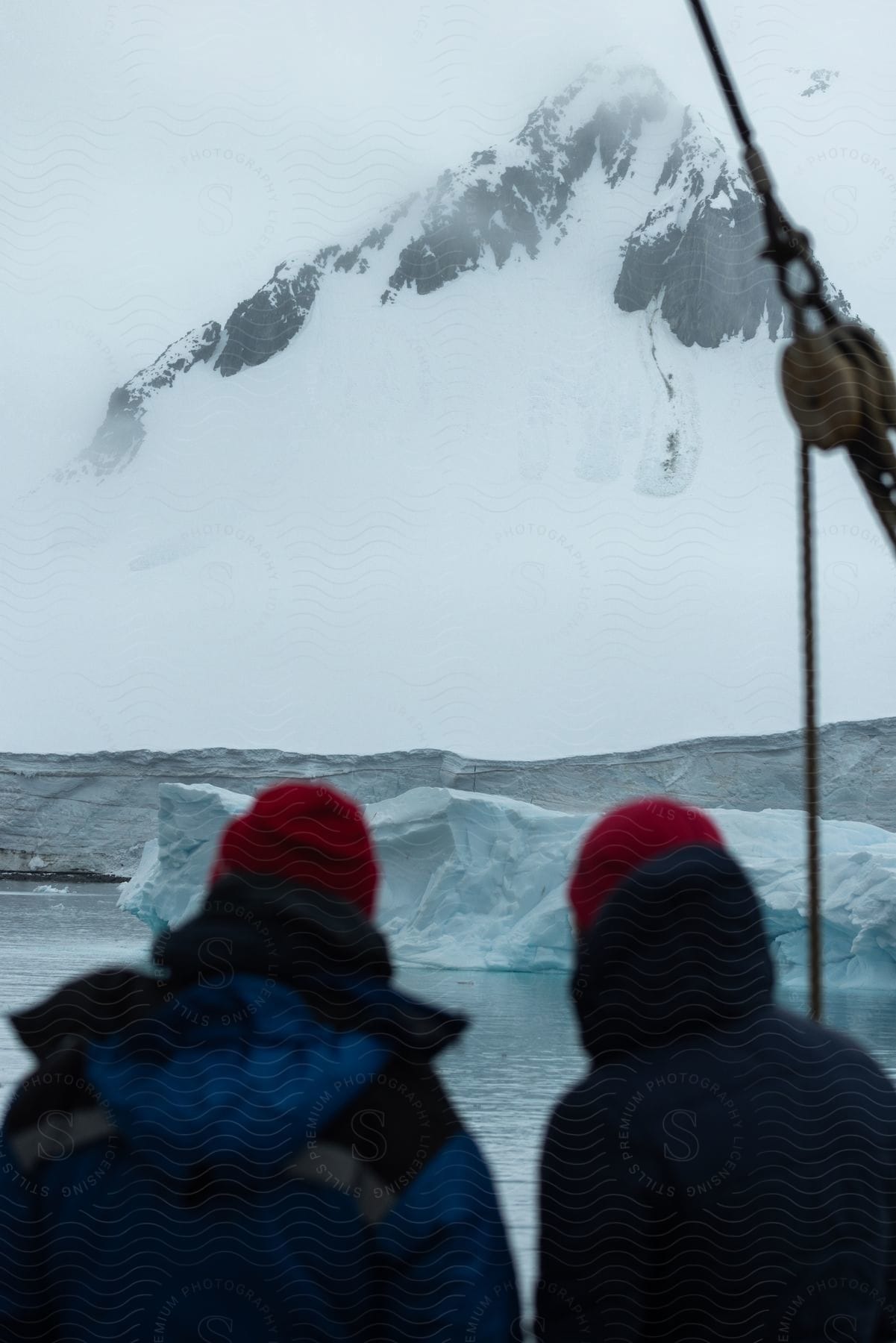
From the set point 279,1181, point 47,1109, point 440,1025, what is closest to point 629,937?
point 440,1025

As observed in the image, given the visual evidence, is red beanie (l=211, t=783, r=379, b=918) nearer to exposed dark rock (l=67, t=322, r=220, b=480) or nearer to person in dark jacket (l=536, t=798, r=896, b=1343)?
person in dark jacket (l=536, t=798, r=896, b=1343)

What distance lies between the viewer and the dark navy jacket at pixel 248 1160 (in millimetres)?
737

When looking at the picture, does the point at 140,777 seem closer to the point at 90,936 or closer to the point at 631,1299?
the point at 90,936

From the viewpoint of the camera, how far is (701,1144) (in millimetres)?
783

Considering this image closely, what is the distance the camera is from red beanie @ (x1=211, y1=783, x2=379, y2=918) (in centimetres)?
81

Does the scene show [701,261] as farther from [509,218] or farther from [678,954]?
[678,954]

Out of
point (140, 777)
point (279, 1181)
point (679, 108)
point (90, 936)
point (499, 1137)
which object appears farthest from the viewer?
point (679, 108)

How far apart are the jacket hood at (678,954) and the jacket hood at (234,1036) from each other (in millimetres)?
103

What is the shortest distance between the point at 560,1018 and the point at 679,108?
146 feet

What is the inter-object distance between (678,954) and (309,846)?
226 mm

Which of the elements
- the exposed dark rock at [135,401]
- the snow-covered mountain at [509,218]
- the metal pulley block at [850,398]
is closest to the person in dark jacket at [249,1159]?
the metal pulley block at [850,398]

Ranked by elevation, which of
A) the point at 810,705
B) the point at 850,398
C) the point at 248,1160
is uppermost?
the point at 850,398

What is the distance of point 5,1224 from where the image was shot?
78 cm

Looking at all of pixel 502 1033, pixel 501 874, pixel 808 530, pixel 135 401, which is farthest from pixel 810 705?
pixel 135 401
